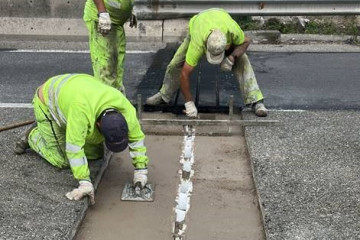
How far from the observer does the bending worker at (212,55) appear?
4.92 meters

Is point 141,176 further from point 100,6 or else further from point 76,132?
point 100,6

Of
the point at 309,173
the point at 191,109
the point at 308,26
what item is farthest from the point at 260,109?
the point at 308,26

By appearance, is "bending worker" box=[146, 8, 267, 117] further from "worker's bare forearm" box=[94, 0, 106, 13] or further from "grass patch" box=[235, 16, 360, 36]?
"grass patch" box=[235, 16, 360, 36]

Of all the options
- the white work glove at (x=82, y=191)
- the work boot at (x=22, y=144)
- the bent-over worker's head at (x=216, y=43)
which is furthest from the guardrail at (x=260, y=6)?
the white work glove at (x=82, y=191)

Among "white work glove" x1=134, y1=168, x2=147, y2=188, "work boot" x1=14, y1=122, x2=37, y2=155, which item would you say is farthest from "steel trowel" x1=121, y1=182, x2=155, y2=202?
"work boot" x1=14, y1=122, x2=37, y2=155

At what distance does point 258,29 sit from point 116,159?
5044 millimetres

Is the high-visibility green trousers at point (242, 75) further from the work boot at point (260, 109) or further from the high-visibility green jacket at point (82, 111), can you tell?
the high-visibility green jacket at point (82, 111)

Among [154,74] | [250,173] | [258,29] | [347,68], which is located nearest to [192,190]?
[250,173]

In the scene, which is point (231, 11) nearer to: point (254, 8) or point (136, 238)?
point (254, 8)

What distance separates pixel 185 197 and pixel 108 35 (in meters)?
1.97

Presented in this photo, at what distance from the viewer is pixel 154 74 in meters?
6.88

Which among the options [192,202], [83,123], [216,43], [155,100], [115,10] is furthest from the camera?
[155,100]

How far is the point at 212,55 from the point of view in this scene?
4930 millimetres

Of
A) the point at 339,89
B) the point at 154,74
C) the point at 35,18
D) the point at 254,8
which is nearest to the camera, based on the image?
the point at 339,89
